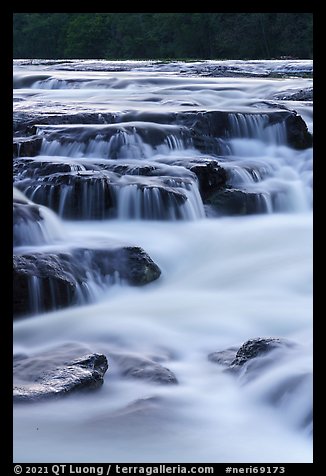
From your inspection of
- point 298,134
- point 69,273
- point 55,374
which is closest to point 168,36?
point 298,134

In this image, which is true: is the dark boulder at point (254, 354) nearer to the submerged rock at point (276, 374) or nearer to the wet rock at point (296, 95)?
the submerged rock at point (276, 374)

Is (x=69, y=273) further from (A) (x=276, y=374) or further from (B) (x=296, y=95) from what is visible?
(B) (x=296, y=95)

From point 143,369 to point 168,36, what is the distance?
48093mm

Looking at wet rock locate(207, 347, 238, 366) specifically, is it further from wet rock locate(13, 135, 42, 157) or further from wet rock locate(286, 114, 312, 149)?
wet rock locate(286, 114, 312, 149)

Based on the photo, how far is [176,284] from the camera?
7062mm

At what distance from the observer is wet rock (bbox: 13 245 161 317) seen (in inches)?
229

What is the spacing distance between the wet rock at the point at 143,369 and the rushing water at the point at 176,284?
0.24 feet

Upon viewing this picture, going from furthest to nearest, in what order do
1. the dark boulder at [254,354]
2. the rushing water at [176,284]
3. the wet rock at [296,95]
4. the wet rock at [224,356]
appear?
the wet rock at [296,95]
the wet rock at [224,356]
the dark boulder at [254,354]
the rushing water at [176,284]

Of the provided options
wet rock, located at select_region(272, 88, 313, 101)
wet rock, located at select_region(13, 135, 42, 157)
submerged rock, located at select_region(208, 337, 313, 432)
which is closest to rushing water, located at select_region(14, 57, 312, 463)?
submerged rock, located at select_region(208, 337, 313, 432)

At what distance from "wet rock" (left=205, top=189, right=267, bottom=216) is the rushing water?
0.11 metres

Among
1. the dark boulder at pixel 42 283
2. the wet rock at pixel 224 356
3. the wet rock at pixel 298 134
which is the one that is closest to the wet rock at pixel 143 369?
the wet rock at pixel 224 356

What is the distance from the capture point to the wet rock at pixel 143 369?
15.4 ft
